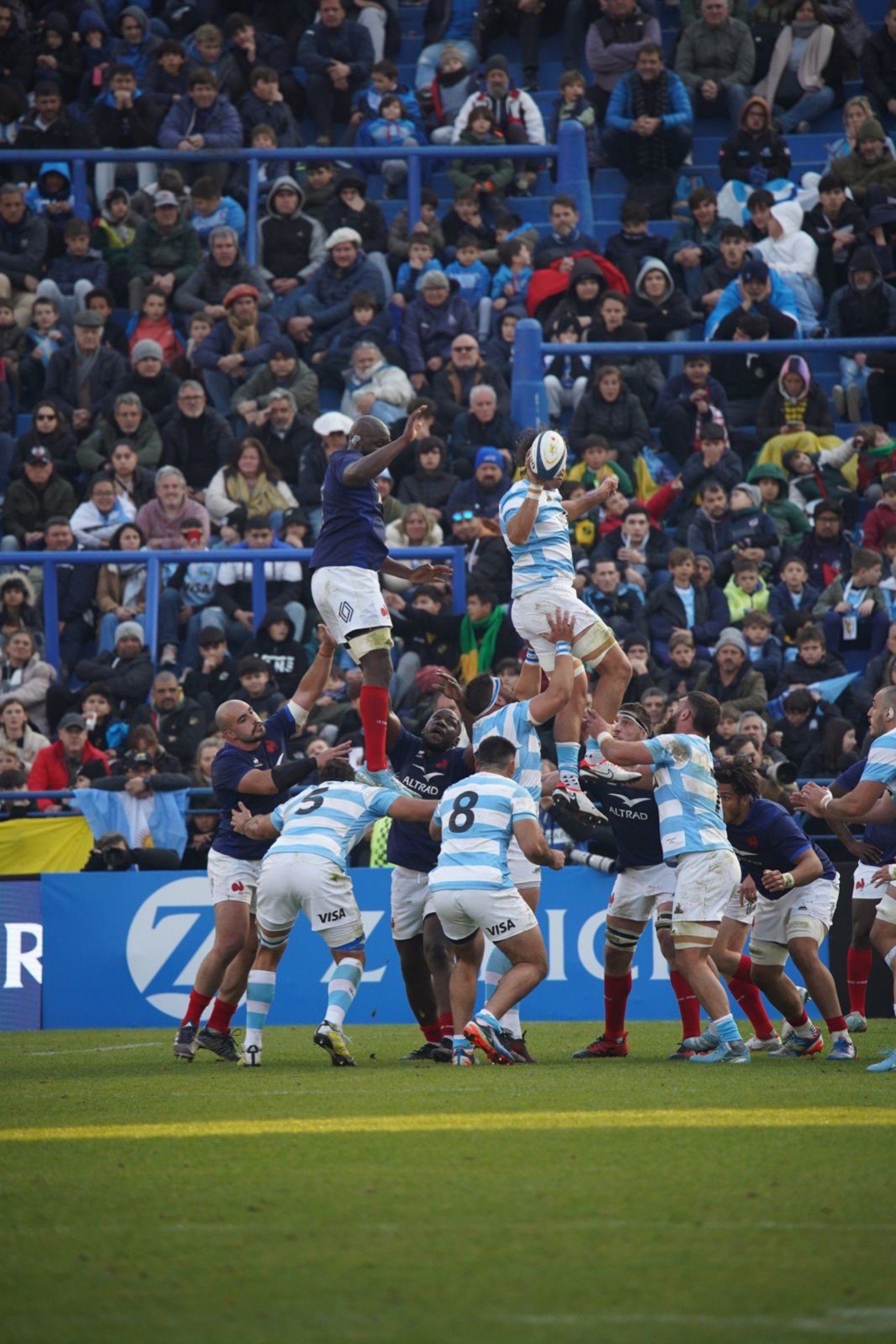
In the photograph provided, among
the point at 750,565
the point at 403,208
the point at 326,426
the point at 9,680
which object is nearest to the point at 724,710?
the point at 750,565

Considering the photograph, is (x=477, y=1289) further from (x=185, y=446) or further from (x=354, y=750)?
(x=185, y=446)

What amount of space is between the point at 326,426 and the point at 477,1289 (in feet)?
46.8

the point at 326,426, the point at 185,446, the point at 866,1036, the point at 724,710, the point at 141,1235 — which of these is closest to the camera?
the point at 141,1235

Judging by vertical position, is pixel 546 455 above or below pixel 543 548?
above

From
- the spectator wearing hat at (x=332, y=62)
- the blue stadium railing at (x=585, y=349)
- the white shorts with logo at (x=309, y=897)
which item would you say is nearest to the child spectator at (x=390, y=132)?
the spectator wearing hat at (x=332, y=62)

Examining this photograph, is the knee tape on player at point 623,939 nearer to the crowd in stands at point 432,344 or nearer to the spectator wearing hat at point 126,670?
the crowd in stands at point 432,344

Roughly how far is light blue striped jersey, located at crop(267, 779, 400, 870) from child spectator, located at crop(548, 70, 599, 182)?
12.1 meters

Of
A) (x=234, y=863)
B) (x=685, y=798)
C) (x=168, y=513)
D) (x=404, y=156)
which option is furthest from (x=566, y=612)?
(x=404, y=156)

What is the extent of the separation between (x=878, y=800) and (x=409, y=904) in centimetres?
299

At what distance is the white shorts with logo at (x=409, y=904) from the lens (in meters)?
12.2

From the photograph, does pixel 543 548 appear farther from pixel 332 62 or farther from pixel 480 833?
pixel 332 62

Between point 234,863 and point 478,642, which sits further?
point 478,642

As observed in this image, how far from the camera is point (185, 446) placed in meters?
20.0

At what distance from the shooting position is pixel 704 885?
35.9 ft
